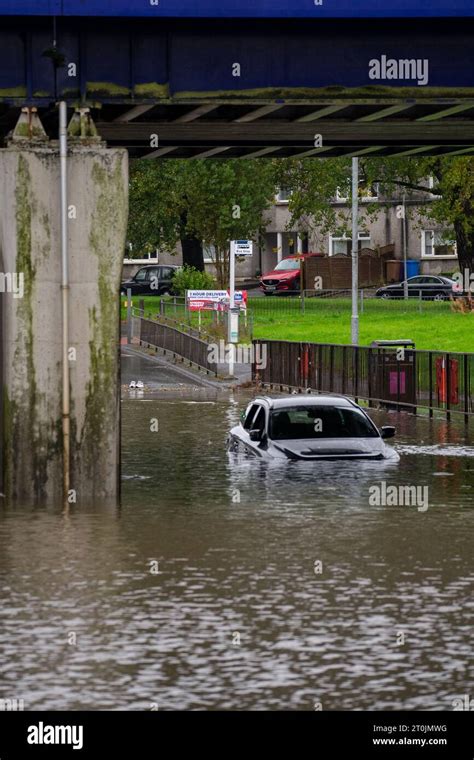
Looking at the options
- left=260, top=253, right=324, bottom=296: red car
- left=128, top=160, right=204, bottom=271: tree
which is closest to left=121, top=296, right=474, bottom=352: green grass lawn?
left=128, top=160, right=204, bottom=271: tree

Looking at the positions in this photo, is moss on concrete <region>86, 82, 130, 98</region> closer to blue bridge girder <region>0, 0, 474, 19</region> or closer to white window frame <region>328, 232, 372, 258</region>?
blue bridge girder <region>0, 0, 474, 19</region>

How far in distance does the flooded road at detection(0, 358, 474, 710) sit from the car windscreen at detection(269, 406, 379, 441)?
0.52 meters

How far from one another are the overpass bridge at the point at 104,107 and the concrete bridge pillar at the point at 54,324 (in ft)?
0.06

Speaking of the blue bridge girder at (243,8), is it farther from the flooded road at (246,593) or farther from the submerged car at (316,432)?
the flooded road at (246,593)

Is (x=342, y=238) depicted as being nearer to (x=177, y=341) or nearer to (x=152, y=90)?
(x=177, y=341)

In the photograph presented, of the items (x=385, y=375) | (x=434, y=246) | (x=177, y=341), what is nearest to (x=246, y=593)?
(x=385, y=375)

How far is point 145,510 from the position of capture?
22.3 m

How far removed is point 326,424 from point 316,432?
0.19 meters

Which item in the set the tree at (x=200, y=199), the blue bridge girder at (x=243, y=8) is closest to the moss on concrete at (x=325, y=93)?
the blue bridge girder at (x=243, y=8)

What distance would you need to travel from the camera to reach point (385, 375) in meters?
41.2

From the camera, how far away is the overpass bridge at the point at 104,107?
23344 millimetres

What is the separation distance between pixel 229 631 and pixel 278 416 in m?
12.9

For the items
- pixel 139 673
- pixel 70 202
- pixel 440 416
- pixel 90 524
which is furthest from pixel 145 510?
pixel 440 416

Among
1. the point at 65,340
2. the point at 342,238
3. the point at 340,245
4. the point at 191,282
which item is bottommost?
the point at 191,282
